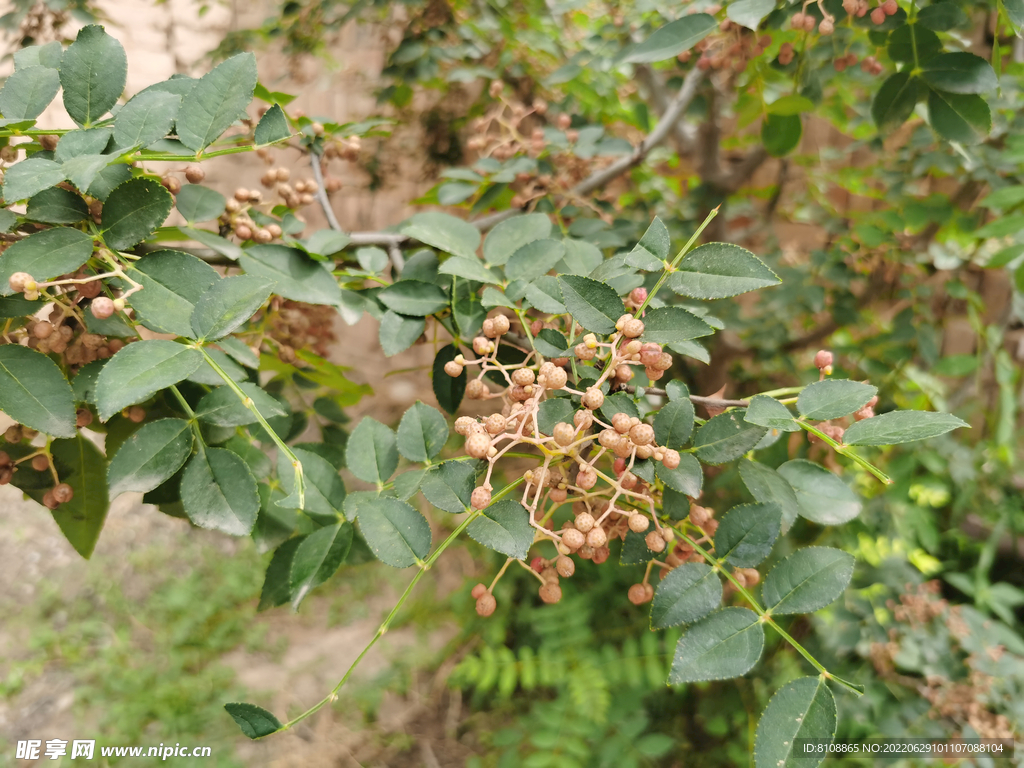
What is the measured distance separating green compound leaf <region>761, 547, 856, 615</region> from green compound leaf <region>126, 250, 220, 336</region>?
46cm

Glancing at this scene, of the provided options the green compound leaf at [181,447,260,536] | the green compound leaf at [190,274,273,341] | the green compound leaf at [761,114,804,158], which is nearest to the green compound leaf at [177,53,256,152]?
the green compound leaf at [190,274,273,341]

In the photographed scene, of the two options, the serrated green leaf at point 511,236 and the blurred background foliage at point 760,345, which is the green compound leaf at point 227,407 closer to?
the serrated green leaf at point 511,236

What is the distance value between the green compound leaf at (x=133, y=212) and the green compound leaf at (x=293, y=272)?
3.3 inches

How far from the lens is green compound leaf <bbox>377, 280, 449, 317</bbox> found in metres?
0.50

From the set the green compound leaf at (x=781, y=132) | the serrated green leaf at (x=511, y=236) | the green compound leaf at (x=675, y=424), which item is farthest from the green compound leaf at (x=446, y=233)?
the green compound leaf at (x=781, y=132)

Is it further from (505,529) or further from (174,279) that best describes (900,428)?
(174,279)

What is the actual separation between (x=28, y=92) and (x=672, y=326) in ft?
1.67

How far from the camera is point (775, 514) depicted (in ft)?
1.30

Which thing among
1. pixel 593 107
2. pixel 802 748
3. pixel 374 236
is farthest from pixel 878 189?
pixel 802 748

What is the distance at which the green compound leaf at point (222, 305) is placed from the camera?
1.24ft

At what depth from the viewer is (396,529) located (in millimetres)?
410

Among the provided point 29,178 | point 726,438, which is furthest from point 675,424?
point 29,178

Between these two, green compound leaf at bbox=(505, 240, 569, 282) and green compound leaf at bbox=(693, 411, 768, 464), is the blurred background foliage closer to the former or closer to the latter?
green compound leaf at bbox=(505, 240, 569, 282)

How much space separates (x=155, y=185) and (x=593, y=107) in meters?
1.08
